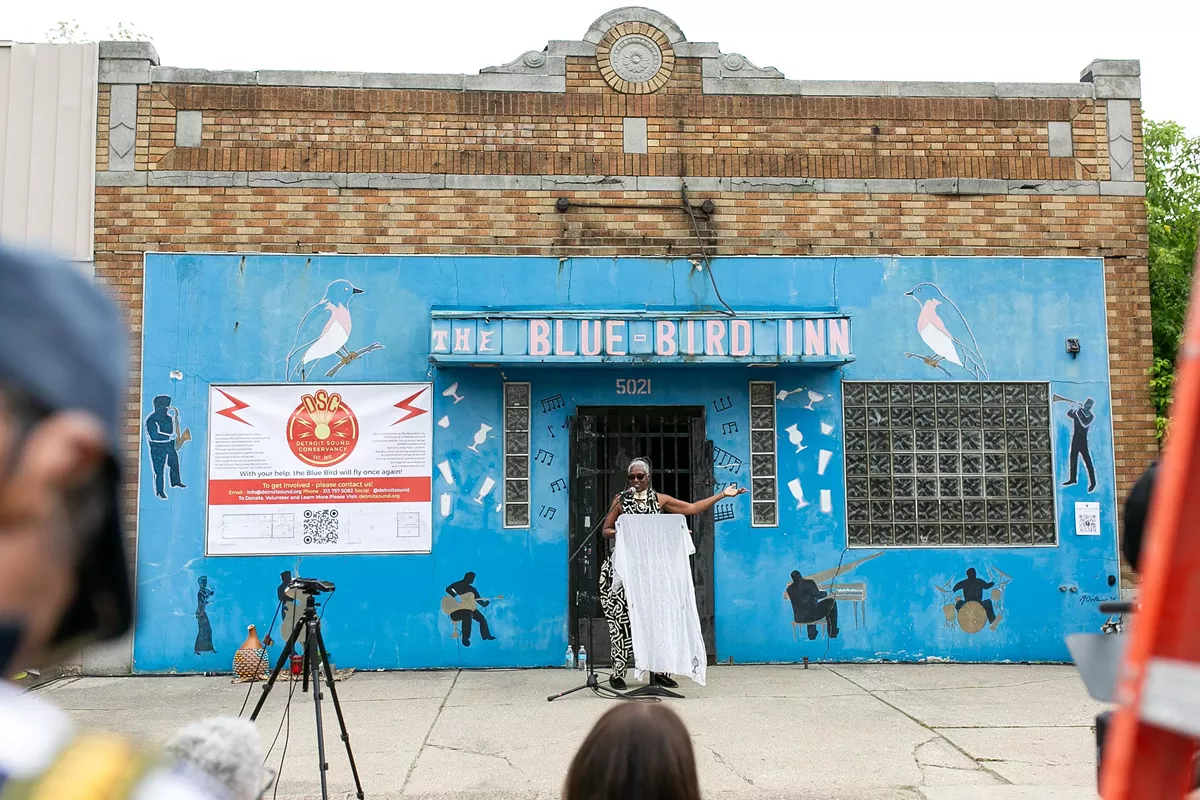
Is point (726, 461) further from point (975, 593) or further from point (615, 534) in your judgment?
point (975, 593)

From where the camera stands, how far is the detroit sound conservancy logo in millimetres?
9070

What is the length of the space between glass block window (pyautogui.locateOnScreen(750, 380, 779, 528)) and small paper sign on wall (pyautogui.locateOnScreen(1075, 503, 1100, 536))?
3046 mm

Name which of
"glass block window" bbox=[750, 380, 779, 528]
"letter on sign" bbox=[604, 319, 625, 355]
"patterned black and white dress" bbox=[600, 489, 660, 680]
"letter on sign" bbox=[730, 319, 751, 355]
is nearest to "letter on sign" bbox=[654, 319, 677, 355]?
"letter on sign" bbox=[604, 319, 625, 355]

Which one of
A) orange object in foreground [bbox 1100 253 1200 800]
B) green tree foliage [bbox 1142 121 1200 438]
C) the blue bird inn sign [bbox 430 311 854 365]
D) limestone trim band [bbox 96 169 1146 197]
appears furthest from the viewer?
green tree foliage [bbox 1142 121 1200 438]

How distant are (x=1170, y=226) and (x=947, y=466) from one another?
14025 mm

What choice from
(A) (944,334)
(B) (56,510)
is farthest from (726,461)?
(B) (56,510)

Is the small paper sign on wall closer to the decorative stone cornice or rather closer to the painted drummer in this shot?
A: the painted drummer

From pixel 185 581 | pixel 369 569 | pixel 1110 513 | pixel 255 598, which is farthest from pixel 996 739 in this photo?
pixel 185 581

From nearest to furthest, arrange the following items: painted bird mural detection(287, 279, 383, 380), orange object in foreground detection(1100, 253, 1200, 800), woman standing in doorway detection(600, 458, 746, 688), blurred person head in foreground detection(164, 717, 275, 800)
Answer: orange object in foreground detection(1100, 253, 1200, 800), blurred person head in foreground detection(164, 717, 275, 800), woman standing in doorway detection(600, 458, 746, 688), painted bird mural detection(287, 279, 383, 380)

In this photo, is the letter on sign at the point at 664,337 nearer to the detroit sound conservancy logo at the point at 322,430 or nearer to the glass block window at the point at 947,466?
the glass block window at the point at 947,466

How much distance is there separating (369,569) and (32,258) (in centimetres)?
862

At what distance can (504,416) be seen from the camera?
30.2 ft

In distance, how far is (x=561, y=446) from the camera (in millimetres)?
9195

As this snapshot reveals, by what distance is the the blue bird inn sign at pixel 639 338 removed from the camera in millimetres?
8812
